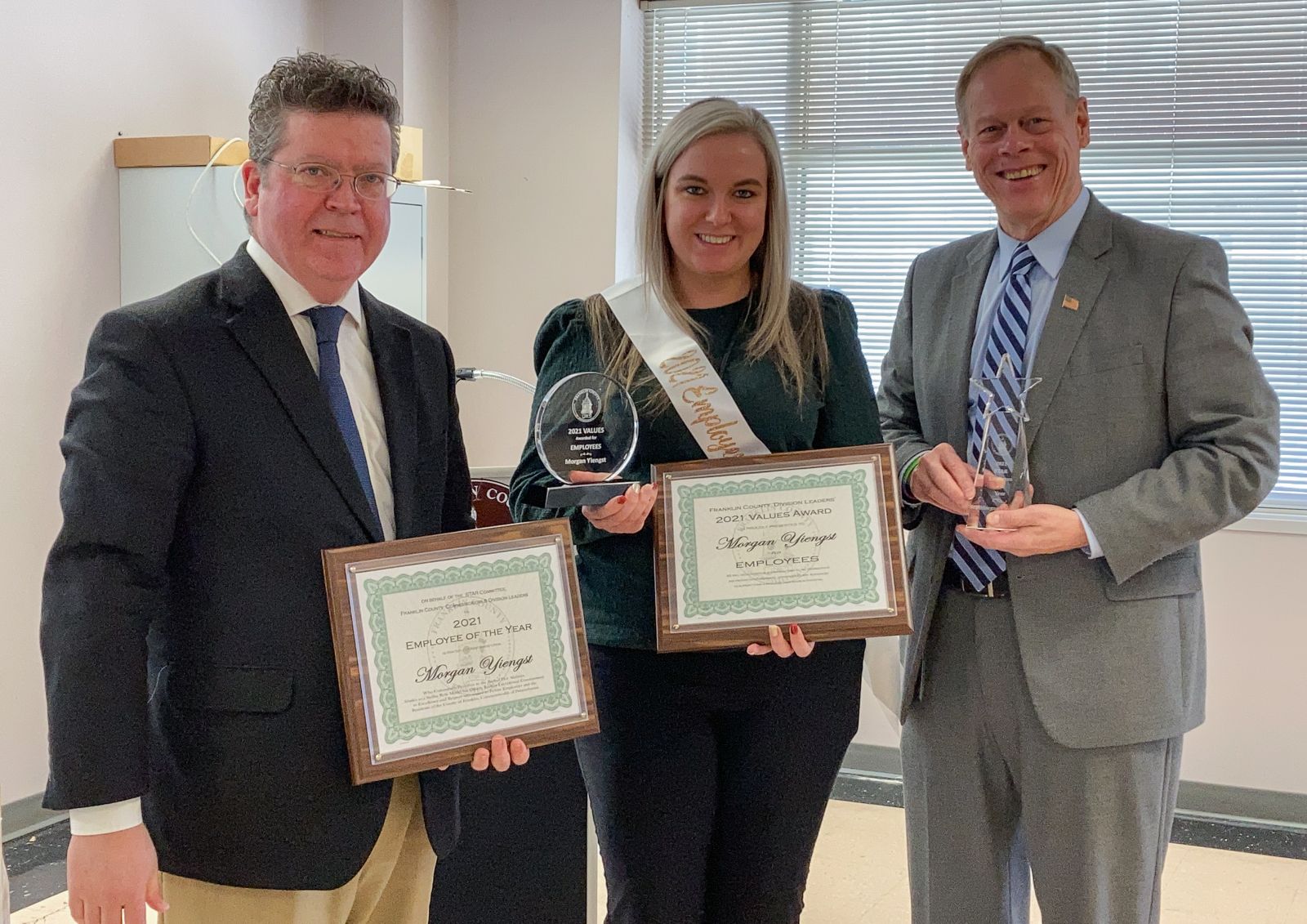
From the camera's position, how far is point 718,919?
1.78 metres

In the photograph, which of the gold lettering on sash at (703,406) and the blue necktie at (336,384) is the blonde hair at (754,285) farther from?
the blue necktie at (336,384)

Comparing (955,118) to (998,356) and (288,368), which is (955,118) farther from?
(288,368)

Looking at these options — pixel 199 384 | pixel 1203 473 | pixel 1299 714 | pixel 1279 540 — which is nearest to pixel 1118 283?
pixel 1203 473

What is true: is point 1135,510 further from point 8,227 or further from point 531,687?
point 8,227

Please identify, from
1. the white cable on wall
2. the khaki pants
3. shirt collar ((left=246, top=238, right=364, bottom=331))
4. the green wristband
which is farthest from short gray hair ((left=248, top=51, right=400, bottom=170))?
the white cable on wall

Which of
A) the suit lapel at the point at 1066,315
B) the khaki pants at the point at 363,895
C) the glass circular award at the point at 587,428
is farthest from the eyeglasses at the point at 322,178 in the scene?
the suit lapel at the point at 1066,315

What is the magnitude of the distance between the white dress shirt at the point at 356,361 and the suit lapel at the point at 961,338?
1.00m

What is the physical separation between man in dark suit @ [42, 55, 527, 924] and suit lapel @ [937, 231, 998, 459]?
0.96m

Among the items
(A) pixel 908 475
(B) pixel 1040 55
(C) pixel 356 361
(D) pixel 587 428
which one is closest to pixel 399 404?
(C) pixel 356 361

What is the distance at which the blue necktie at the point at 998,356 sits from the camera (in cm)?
189

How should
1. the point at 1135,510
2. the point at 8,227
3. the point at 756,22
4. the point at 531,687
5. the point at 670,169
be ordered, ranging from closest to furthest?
1. the point at 531,687
2. the point at 1135,510
3. the point at 670,169
4. the point at 8,227
5. the point at 756,22

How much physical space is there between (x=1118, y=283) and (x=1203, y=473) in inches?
13.2

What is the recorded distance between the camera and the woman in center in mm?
1727

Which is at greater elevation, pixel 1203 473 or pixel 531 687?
pixel 1203 473
